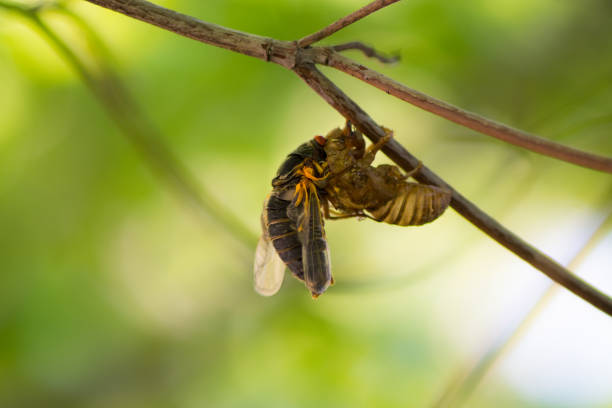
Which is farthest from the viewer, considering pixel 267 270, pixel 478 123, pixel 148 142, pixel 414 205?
pixel 148 142

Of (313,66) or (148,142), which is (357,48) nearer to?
(313,66)

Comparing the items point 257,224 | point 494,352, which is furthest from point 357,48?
point 494,352

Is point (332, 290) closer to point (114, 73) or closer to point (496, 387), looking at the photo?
point (496, 387)

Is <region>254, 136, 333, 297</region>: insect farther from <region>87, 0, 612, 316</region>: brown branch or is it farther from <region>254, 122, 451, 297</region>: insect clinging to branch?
<region>87, 0, 612, 316</region>: brown branch

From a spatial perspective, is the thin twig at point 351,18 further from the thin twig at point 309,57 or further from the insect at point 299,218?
the insect at point 299,218

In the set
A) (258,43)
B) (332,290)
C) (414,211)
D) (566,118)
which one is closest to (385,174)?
(414,211)

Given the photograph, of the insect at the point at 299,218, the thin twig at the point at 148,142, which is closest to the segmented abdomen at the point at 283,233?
the insect at the point at 299,218
